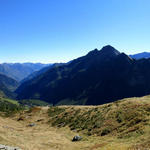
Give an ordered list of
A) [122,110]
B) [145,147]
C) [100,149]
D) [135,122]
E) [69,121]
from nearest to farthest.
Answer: [145,147], [100,149], [135,122], [122,110], [69,121]

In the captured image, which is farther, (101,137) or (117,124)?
(117,124)

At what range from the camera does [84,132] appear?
4250 cm

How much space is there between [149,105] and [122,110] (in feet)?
24.7

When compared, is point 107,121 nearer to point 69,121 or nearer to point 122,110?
point 122,110

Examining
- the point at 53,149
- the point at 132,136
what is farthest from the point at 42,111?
the point at 132,136

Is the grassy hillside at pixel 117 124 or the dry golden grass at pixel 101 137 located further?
the grassy hillside at pixel 117 124

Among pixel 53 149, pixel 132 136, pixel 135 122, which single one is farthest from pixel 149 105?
pixel 53 149

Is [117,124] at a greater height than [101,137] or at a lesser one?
greater

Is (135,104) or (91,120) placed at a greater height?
(135,104)

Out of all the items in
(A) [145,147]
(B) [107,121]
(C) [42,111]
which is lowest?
(C) [42,111]

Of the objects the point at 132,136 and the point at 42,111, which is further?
the point at 42,111

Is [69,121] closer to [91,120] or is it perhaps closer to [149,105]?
[91,120]

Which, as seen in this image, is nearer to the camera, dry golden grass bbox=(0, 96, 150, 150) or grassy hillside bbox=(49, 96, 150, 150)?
dry golden grass bbox=(0, 96, 150, 150)

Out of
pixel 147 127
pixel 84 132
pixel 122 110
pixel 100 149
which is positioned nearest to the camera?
pixel 100 149
